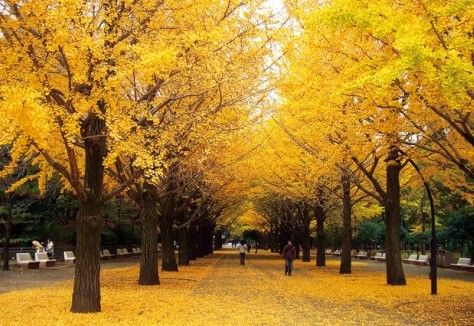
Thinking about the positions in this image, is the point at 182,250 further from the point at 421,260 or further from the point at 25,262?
the point at 421,260

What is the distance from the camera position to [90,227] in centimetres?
1348

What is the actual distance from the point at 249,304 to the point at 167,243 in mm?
14078

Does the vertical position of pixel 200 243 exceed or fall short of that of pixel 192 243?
it exceeds it

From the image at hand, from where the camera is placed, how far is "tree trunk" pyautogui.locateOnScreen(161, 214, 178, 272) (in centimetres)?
2866

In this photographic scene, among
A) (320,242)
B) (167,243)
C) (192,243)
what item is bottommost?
(167,243)

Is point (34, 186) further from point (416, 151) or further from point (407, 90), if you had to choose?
point (407, 90)

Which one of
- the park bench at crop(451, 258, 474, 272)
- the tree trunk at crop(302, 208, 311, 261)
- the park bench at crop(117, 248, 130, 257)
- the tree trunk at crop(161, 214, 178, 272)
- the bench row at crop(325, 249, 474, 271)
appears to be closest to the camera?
the tree trunk at crop(161, 214, 178, 272)

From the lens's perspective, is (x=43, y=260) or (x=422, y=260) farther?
(x=422, y=260)

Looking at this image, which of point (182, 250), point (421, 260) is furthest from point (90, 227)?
point (421, 260)

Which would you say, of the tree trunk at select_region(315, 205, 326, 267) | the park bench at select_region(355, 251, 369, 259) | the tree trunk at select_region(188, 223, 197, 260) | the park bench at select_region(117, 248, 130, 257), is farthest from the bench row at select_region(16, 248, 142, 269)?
the park bench at select_region(355, 251, 369, 259)

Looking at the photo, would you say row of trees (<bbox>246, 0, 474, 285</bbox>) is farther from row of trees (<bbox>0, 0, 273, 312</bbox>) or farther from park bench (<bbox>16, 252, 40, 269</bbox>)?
park bench (<bbox>16, 252, 40, 269</bbox>)

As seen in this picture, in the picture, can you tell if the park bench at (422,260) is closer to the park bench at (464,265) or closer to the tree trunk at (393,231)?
the park bench at (464,265)

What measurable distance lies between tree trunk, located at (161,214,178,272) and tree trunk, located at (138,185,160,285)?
727 cm

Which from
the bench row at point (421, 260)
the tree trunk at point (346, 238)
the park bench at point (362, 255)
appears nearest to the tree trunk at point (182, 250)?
the tree trunk at point (346, 238)
